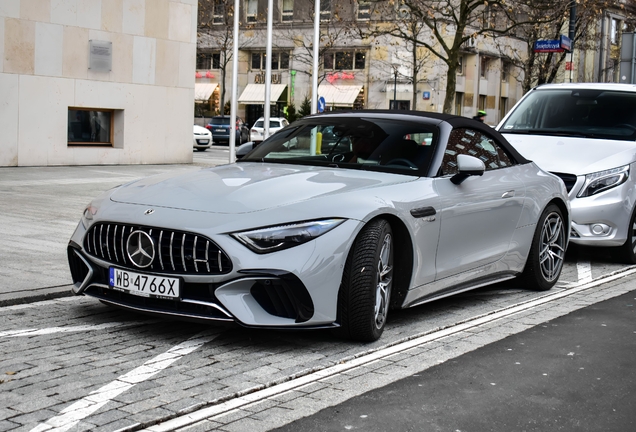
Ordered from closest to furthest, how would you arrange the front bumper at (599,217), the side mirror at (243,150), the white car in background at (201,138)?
1. the side mirror at (243,150)
2. the front bumper at (599,217)
3. the white car in background at (201,138)

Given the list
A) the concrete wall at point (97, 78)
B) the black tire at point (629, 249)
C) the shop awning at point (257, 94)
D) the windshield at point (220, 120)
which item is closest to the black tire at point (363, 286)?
the black tire at point (629, 249)

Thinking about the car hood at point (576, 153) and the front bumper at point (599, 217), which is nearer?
the front bumper at point (599, 217)

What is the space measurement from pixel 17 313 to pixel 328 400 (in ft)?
9.12

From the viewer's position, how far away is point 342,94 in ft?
214

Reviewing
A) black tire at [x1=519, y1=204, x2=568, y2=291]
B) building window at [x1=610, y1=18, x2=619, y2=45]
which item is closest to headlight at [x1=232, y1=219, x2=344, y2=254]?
black tire at [x1=519, y1=204, x2=568, y2=291]

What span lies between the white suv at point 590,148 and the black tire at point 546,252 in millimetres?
1404

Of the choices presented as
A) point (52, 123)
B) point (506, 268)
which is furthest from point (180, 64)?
point (506, 268)

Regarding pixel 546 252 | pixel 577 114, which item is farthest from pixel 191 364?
pixel 577 114

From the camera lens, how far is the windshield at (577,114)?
34.8ft

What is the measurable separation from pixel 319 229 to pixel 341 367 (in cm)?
76

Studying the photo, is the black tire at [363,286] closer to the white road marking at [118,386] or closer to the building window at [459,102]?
the white road marking at [118,386]

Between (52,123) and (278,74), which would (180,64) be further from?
(278,74)

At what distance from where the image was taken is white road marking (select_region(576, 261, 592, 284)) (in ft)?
28.6

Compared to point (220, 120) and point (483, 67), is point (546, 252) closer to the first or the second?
point (220, 120)
